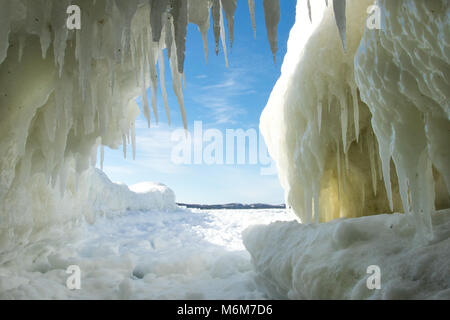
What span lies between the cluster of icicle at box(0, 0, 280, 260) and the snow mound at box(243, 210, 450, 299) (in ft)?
5.47

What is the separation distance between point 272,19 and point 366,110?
2.97 meters

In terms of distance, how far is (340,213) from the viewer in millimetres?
5062

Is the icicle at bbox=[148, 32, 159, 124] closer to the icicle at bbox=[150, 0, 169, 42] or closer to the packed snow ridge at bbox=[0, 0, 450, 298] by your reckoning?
the packed snow ridge at bbox=[0, 0, 450, 298]

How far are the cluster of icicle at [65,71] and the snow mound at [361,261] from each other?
167 cm

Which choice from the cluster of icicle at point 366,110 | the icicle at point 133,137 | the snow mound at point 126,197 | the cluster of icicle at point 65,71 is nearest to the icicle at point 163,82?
the cluster of icicle at point 65,71

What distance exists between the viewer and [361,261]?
1967 millimetres

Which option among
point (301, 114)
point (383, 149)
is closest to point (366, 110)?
point (301, 114)

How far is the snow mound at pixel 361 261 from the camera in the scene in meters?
1.60

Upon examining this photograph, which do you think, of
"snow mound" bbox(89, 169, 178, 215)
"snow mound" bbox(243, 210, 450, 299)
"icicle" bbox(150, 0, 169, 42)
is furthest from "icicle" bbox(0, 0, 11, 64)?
"snow mound" bbox(89, 169, 178, 215)

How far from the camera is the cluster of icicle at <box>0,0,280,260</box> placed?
2.04 metres

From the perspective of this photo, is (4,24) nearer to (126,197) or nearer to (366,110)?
(366,110)
